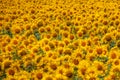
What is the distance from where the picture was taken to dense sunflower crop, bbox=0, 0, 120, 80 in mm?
8391

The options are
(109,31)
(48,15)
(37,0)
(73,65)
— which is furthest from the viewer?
(37,0)

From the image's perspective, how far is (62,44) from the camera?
9.88 metres

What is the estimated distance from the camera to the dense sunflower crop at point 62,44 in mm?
8391

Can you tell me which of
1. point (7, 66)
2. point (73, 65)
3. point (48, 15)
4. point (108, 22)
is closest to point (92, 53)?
point (73, 65)

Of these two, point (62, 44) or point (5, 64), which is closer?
point (5, 64)

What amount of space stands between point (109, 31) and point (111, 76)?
3.25m

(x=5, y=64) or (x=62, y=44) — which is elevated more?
(x=62, y=44)

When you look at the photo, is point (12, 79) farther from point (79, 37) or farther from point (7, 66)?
point (79, 37)

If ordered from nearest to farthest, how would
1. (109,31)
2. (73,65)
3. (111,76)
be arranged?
(111,76), (73,65), (109,31)

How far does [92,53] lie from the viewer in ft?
30.2

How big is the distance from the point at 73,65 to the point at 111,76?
0.96 m

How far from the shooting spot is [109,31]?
36.3 feet

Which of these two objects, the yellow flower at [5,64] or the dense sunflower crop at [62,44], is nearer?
the dense sunflower crop at [62,44]

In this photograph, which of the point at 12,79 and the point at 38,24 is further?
the point at 38,24
